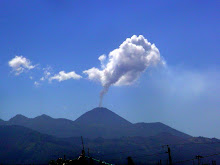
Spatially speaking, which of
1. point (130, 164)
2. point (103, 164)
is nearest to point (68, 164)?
point (103, 164)

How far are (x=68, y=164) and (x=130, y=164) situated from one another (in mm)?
16159

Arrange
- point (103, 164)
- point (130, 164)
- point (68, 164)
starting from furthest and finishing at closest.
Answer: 1. point (68, 164)
2. point (103, 164)
3. point (130, 164)

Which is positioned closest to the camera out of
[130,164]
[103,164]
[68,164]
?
[130,164]

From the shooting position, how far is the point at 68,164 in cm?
3938

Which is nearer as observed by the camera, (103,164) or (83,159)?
(103,164)

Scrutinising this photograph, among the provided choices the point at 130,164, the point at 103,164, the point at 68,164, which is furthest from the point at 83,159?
the point at 130,164

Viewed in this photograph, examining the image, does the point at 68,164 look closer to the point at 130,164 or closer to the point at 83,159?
the point at 83,159

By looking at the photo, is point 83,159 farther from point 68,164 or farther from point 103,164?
point 103,164

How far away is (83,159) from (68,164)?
2.52m

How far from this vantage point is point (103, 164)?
3278 centimetres

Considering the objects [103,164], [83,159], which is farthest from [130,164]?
[83,159]

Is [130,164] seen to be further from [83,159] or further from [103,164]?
[83,159]

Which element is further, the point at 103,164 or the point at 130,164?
the point at 103,164
